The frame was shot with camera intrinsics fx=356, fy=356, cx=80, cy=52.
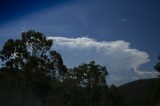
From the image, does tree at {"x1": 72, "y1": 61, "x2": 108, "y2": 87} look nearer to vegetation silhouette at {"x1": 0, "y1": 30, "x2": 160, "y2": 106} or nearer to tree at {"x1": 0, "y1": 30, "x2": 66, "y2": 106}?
vegetation silhouette at {"x1": 0, "y1": 30, "x2": 160, "y2": 106}

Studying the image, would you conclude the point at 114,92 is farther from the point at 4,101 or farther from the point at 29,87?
the point at 29,87

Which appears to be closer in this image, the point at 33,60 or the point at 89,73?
the point at 33,60

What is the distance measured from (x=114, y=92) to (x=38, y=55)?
46.7 m

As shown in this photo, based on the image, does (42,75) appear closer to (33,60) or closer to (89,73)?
(33,60)

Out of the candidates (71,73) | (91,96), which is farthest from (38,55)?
(91,96)

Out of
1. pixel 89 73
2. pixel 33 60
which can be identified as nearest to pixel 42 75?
pixel 33 60

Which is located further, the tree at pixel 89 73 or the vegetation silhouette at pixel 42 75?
the tree at pixel 89 73

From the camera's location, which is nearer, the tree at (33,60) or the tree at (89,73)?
the tree at (33,60)

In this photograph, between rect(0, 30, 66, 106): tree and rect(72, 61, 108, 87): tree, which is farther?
rect(72, 61, 108, 87): tree

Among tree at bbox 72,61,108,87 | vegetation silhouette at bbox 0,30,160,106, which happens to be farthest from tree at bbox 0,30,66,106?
tree at bbox 72,61,108,87

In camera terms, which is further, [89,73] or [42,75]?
[89,73]

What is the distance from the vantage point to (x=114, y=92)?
90.0 metres

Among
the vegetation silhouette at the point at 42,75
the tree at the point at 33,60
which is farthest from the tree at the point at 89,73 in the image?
the tree at the point at 33,60

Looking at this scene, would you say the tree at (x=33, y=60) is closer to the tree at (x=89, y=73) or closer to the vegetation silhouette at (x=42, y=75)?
the vegetation silhouette at (x=42, y=75)
